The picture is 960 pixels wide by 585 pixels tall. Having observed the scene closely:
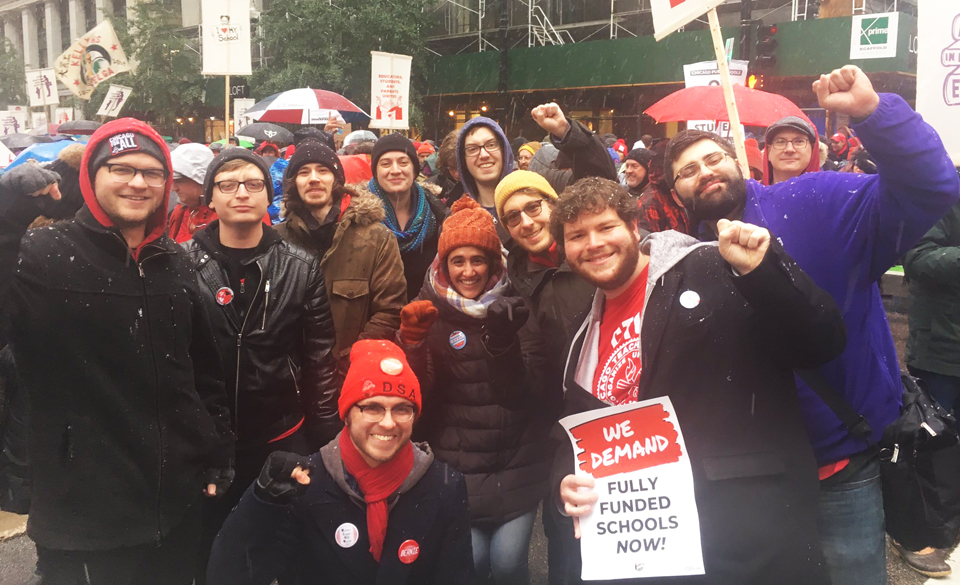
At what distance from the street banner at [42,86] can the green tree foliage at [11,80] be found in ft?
78.5

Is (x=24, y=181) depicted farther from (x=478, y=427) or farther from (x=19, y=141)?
(x=19, y=141)

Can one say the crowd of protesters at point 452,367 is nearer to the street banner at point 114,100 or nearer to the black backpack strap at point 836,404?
the black backpack strap at point 836,404

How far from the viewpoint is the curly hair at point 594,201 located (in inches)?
86.3

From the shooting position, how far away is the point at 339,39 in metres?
19.5

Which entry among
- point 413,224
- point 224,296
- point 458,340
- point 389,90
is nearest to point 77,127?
point 389,90

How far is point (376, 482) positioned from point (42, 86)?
16.9 metres

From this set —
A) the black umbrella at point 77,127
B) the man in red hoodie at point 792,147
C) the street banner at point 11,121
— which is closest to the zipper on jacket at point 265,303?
the man in red hoodie at point 792,147

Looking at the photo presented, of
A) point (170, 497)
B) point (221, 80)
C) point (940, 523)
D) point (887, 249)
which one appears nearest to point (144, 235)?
point (170, 497)

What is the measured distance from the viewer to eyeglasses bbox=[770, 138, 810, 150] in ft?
12.6

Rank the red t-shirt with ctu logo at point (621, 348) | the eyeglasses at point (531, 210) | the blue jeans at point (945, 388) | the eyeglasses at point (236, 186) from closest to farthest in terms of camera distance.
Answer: the red t-shirt with ctu logo at point (621, 348), the eyeglasses at point (236, 186), the eyeglasses at point (531, 210), the blue jeans at point (945, 388)

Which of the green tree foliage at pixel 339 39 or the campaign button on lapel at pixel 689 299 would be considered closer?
the campaign button on lapel at pixel 689 299

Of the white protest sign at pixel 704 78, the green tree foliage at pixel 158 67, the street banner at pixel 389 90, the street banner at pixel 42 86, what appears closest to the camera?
the white protest sign at pixel 704 78

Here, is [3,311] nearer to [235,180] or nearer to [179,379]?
[179,379]

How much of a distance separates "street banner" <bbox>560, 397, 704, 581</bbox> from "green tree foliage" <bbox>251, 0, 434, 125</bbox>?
59.1 ft
